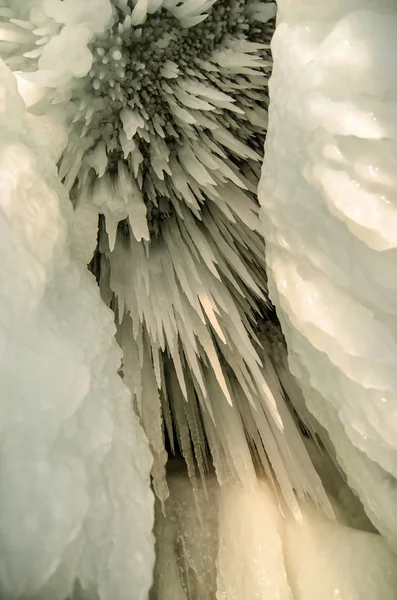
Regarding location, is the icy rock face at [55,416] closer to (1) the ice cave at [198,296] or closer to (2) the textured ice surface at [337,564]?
(1) the ice cave at [198,296]

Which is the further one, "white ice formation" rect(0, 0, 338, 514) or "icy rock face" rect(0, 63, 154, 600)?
"white ice formation" rect(0, 0, 338, 514)

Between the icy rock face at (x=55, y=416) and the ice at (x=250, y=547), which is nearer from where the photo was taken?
the icy rock face at (x=55, y=416)

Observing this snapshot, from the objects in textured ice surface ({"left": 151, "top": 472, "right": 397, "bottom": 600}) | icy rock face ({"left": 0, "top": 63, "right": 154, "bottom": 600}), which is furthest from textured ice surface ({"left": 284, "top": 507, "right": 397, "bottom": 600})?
icy rock face ({"left": 0, "top": 63, "right": 154, "bottom": 600})

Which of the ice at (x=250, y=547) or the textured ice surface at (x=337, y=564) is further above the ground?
the textured ice surface at (x=337, y=564)

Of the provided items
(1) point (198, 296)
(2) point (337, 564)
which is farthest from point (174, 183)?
(2) point (337, 564)

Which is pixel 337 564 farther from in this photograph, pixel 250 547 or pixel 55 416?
pixel 55 416

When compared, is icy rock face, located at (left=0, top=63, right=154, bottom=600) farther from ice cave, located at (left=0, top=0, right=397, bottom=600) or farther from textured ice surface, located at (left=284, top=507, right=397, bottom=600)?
textured ice surface, located at (left=284, top=507, right=397, bottom=600)

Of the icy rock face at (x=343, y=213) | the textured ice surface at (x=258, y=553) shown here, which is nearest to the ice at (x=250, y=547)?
the textured ice surface at (x=258, y=553)

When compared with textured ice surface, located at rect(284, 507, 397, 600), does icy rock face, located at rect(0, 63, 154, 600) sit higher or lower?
higher

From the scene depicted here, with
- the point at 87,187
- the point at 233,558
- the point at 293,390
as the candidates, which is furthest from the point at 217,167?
the point at 233,558
